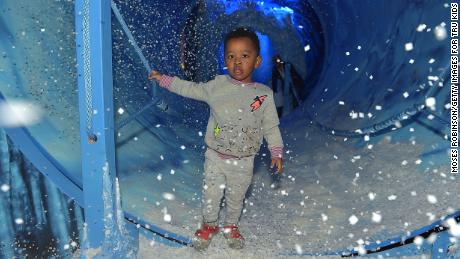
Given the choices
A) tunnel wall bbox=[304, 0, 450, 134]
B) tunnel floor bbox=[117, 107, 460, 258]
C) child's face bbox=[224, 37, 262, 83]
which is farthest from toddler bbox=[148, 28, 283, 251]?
tunnel wall bbox=[304, 0, 450, 134]

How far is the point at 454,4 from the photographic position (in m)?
3.74

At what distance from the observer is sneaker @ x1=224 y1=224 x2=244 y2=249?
2.66 meters

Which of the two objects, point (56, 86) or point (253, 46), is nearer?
point (56, 86)

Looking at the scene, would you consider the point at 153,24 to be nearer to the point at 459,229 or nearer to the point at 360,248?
the point at 360,248

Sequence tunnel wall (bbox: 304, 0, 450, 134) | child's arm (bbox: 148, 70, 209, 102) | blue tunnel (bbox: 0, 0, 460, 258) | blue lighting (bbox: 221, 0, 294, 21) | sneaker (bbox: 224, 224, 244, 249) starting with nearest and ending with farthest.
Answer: blue tunnel (bbox: 0, 0, 460, 258) < child's arm (bbox: 148, 70, 209, 102) < sneaker (bbox: 224, 224, 244, 249) < tunnel wall (bbox: 304, 0, 450, 134) < blue lighting (bbox: 221, 0, 294, 21)

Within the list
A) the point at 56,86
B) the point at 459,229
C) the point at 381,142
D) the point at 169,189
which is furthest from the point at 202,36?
the point at 459,229

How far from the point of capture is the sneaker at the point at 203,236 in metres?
2.61

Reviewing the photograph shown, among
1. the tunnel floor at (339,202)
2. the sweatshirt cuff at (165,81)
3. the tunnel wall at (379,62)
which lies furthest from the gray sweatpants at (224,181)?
the tunnel wall at (379,62)

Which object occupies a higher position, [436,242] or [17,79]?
[17,79]

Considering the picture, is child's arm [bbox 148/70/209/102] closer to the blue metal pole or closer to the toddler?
the toddler

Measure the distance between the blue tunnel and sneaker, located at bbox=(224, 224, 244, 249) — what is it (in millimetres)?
51

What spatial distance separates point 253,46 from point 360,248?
1.28 meters

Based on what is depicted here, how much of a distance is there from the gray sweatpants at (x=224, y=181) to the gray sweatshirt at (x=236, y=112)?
6cm

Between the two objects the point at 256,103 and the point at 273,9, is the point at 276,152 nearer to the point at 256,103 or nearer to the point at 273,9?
the point at 256,103
